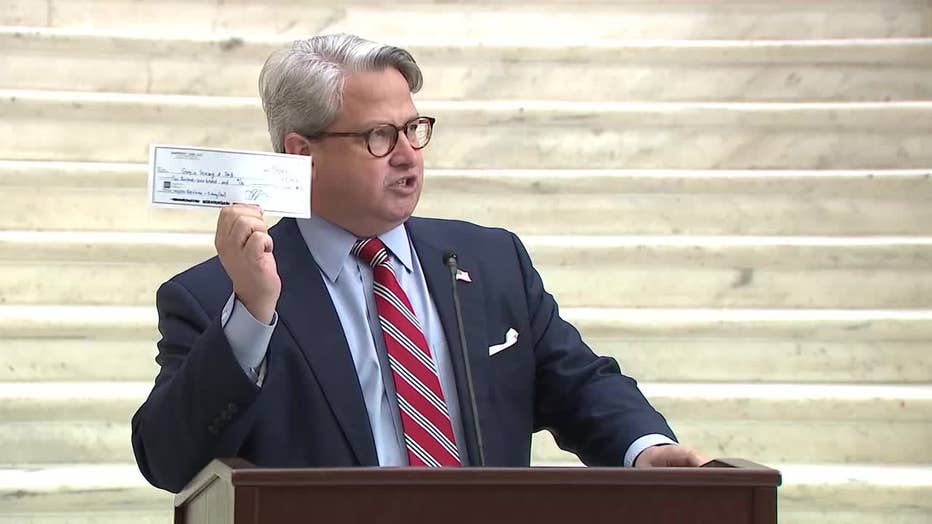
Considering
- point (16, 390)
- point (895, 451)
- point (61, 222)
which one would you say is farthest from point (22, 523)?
point (895, 451)

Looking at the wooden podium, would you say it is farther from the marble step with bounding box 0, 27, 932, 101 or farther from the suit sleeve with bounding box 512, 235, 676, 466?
the marble step with bounding box 0, 27, 932, 101

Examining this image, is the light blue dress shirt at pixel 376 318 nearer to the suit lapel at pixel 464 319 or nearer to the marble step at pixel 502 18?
the suit lapel at pixel 464 319

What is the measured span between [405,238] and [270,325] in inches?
15.3

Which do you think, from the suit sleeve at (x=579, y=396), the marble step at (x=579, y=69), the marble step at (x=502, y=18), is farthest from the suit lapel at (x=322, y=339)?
the marble step at (x=502, y=18)

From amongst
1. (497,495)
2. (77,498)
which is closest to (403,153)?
(497,495)

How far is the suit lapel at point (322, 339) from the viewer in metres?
1.82

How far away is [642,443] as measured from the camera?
186cm

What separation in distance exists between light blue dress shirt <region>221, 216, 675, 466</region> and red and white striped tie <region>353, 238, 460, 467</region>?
0.8 inches

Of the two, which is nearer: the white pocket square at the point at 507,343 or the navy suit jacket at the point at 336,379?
the navy suit jacket at the point at 336,379

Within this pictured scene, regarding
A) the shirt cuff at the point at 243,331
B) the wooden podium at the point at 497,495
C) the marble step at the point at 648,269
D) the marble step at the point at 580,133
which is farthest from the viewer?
the marble step at the point at 580,133

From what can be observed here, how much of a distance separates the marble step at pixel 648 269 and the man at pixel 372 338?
149 centimetres

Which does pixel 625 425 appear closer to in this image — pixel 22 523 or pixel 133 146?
pixel 22 523

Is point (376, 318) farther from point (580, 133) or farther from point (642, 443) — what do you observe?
point (580, 133)

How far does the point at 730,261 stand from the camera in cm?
354
